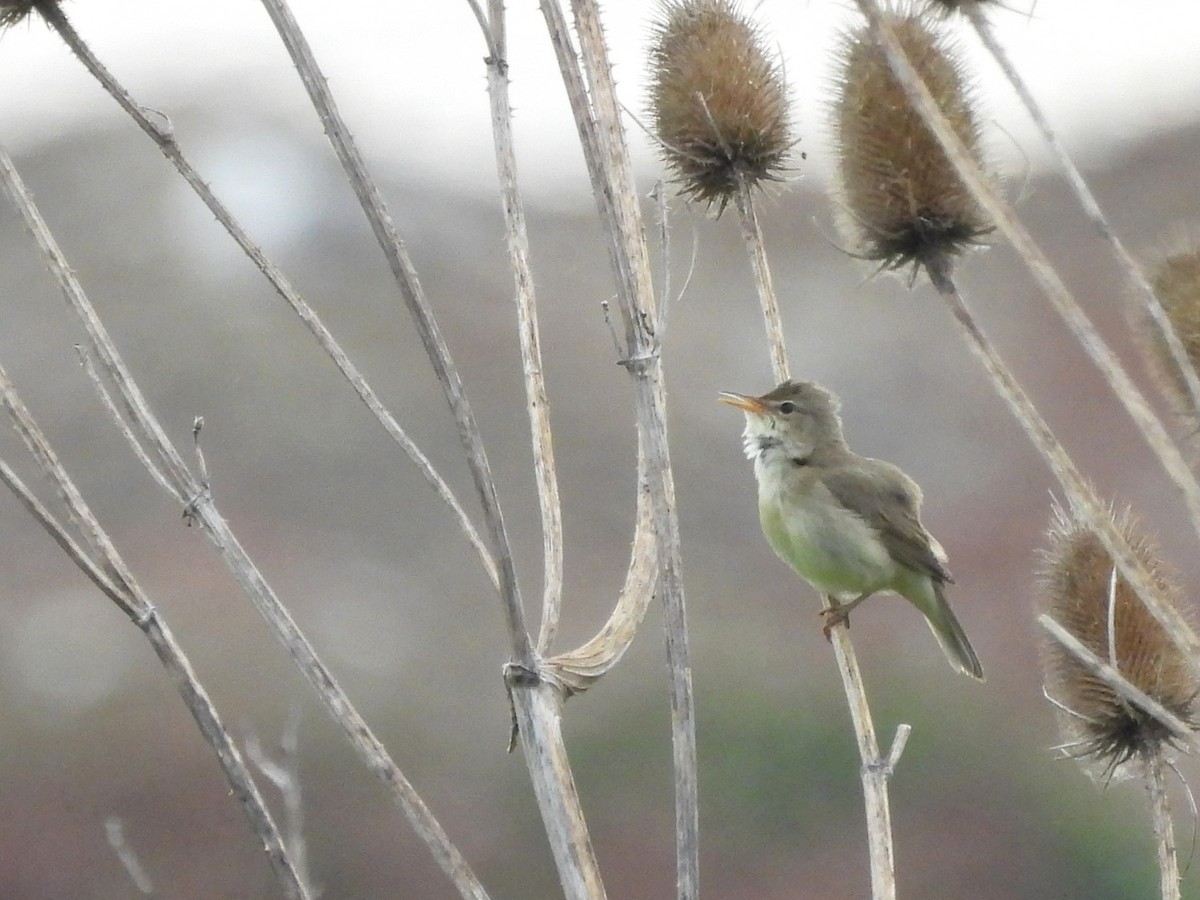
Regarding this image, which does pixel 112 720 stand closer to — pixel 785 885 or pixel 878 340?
pixel 785 885

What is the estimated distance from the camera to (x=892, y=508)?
5078 mm

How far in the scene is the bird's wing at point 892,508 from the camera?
5004mm

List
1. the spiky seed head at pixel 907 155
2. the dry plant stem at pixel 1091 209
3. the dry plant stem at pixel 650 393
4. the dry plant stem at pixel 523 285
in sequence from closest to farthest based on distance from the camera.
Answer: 1. the dry plant stem at pixel 1091 209
2. the dry plant stem at pixel 650 393
3. the dry plant stem at pixel 523 285
4. the spiky seed head at pixel 907 155

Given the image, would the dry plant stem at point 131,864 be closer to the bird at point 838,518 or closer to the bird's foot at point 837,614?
the bird's foot at point 837,614

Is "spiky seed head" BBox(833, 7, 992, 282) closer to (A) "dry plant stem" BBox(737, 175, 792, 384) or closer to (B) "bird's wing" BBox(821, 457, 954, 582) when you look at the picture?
(A) "dry plant stem" BBox(737, 175, 792, 384)

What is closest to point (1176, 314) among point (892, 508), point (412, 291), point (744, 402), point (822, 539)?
point (412, 291)

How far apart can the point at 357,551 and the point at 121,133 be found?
13.3m

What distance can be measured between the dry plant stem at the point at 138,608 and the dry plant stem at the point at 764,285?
146cm

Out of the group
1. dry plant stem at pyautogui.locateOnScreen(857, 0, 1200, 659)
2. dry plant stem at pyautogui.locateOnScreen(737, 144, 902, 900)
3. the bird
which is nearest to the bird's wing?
the bird

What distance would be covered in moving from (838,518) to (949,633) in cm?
57

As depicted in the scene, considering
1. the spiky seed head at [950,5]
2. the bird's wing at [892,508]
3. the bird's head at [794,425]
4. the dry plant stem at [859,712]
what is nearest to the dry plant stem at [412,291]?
the dry plant stem at [859,712]

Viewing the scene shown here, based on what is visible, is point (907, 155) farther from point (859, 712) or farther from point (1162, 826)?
point (1162, 826)

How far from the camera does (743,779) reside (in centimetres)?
1272

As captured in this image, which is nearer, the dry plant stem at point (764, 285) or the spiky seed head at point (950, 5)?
the spiky seed head at point (950, 5)
